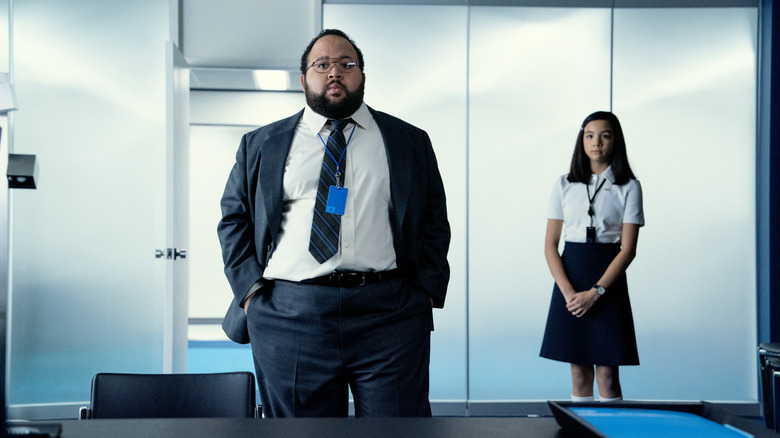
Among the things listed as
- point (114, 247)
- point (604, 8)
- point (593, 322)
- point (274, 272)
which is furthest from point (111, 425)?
point (604, 8)

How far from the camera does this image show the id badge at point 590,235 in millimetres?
3338

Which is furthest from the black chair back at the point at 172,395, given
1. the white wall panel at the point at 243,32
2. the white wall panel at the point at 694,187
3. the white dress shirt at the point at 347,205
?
the white wall panel at the point at 694,187

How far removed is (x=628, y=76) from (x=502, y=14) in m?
0.94

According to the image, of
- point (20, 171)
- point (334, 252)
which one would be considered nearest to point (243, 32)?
point (334, 252)

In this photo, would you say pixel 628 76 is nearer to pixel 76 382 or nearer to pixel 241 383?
pixel 241 383

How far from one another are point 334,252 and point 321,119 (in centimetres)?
48

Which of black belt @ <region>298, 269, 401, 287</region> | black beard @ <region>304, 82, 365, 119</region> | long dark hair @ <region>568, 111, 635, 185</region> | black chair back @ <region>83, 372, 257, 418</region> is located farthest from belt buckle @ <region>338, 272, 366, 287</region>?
long dark hair @ <region>568, 111, 635, 185</region>

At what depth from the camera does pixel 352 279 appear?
209cm

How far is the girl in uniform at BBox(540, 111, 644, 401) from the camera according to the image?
332 cm

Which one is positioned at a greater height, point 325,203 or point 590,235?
point 325,203

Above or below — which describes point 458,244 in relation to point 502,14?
below

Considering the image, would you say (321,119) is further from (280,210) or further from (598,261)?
(598,261)

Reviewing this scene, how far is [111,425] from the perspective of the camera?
3.70 feet

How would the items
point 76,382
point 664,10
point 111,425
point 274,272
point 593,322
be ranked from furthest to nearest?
point 664,10
point 76,382
point 593,322
point 274,272
point 111,425
